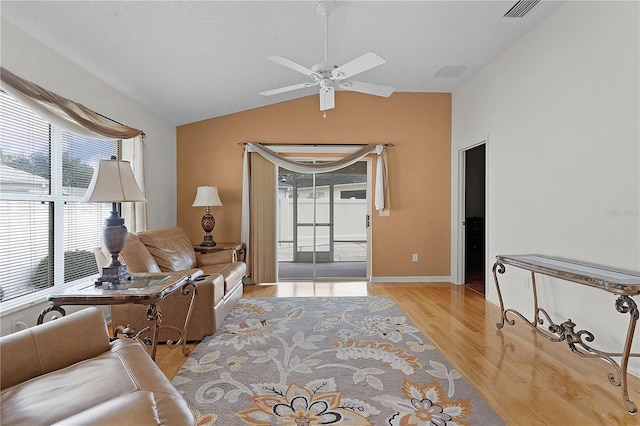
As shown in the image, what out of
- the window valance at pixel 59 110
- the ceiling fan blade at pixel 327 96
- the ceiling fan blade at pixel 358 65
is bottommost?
the window valance at pixel 59 110

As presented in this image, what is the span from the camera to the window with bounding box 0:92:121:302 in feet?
8.34

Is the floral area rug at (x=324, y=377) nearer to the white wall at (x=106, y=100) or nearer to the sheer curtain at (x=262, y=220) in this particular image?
the sheer curtain at (x=262, y=220)

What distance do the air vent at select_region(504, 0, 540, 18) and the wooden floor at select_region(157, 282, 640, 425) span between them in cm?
301

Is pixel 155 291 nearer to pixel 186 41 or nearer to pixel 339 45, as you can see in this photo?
pixel 186 41

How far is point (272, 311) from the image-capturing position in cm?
389

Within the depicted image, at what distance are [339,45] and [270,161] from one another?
7.24ft

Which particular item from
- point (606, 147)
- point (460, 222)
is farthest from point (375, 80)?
point (606, 147)

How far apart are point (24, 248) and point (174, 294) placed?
1.19m

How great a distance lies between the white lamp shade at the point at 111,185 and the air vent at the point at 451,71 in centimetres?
400

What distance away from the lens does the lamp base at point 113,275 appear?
2389 millimetres

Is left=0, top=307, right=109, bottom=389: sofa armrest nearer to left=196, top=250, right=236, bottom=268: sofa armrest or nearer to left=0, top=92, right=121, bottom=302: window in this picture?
left=0, top=92, right=121, bottom=302: window

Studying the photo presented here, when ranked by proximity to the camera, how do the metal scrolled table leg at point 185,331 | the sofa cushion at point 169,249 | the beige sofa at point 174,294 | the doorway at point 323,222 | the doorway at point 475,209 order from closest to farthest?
the metal scrolled table leg at point 185,331
the beige sofa at point 174,294
the sofa cushion at point 169,249
the doorway at point 323,222
the doorway at point 475,209

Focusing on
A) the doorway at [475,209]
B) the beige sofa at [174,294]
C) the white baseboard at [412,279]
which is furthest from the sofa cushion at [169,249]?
the doorway at [475,209]

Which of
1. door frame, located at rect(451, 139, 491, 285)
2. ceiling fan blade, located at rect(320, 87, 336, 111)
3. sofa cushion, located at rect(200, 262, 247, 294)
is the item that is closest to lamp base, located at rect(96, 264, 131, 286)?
sofa cushion, located at rect(200, 262, 247, 294)
